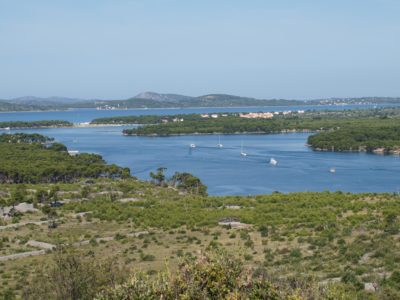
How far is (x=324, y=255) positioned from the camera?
1806cm

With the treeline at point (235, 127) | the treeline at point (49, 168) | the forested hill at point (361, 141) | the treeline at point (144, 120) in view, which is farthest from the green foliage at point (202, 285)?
the treeline at point (144, 120)

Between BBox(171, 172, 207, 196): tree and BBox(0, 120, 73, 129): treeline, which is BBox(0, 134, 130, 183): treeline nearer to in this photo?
BBox(171, 172, 207, 196): tree

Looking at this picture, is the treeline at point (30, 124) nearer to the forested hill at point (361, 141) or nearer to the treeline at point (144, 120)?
the treeline at point (144, 120)

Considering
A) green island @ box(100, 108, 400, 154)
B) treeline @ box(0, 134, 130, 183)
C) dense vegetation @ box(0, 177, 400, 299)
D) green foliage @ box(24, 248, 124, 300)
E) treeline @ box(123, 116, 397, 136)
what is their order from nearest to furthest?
dense vegetation @ box(0, 177, 400, 299)
green foliage @ box(24, 248, 124, 300)
treeline @ box(0, 134, 130, 183)
green island @ box(100, 108, 400, 154)
treeline @ box(123, 116, 397, 136)

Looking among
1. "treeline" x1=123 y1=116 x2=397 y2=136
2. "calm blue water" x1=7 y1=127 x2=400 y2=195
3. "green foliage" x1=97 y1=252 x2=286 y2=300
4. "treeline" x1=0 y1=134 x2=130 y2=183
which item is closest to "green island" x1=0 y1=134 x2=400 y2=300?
"green foliage" x1=97 y1=252 x2=286 y2=300

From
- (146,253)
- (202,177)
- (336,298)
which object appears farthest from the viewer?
(202,177)

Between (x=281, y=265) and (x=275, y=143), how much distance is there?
81.2 meters

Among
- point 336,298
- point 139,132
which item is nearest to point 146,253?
point 336,298

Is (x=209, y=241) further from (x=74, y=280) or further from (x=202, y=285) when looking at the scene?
(x=202, y=285)

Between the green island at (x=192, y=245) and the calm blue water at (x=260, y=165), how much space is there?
1283 centimetres

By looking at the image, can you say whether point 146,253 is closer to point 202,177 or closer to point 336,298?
point 336,298

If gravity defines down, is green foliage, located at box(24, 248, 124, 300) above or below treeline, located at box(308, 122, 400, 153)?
above

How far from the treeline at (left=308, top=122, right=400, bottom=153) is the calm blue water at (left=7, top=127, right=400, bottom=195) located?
2.96 m

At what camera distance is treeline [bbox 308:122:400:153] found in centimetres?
8394
